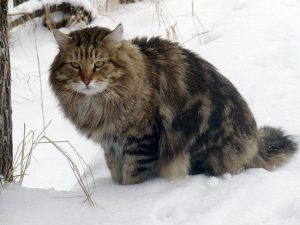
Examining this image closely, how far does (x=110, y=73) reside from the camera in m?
2.20

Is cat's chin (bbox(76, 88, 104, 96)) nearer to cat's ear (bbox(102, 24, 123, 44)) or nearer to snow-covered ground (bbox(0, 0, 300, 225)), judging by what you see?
cat's ear (bbox(102, 24, 123, 44))

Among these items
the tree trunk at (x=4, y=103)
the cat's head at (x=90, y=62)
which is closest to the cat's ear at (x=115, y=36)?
the cat's head at (x=90, y=62)

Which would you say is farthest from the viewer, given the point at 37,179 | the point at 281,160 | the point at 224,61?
the point at 224,61

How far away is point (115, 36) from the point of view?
2.19m

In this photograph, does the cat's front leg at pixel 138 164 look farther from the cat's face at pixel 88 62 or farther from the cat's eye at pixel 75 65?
the cat's eye at pixel 75 65

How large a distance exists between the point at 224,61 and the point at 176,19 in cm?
154

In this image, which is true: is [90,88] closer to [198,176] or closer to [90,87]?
[90,87]

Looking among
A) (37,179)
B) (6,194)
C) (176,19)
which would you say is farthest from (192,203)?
(176,19)

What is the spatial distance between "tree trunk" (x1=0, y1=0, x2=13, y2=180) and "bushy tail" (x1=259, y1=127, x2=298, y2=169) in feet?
4.12

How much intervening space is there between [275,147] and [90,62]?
1.13 metres

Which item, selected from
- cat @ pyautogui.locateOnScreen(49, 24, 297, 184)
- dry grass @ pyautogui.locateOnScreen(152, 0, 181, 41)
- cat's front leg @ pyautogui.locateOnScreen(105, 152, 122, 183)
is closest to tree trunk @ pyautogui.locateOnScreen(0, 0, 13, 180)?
cat @ pyautogui.locateOnScreen(49, 24, 297, 184)

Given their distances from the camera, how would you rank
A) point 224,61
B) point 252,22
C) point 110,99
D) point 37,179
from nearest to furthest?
point 110,99, point 37,179, point 224,61, point 252,22

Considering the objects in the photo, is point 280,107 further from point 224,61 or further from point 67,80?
point 67,80

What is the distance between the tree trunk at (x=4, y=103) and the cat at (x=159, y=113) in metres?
0.26
